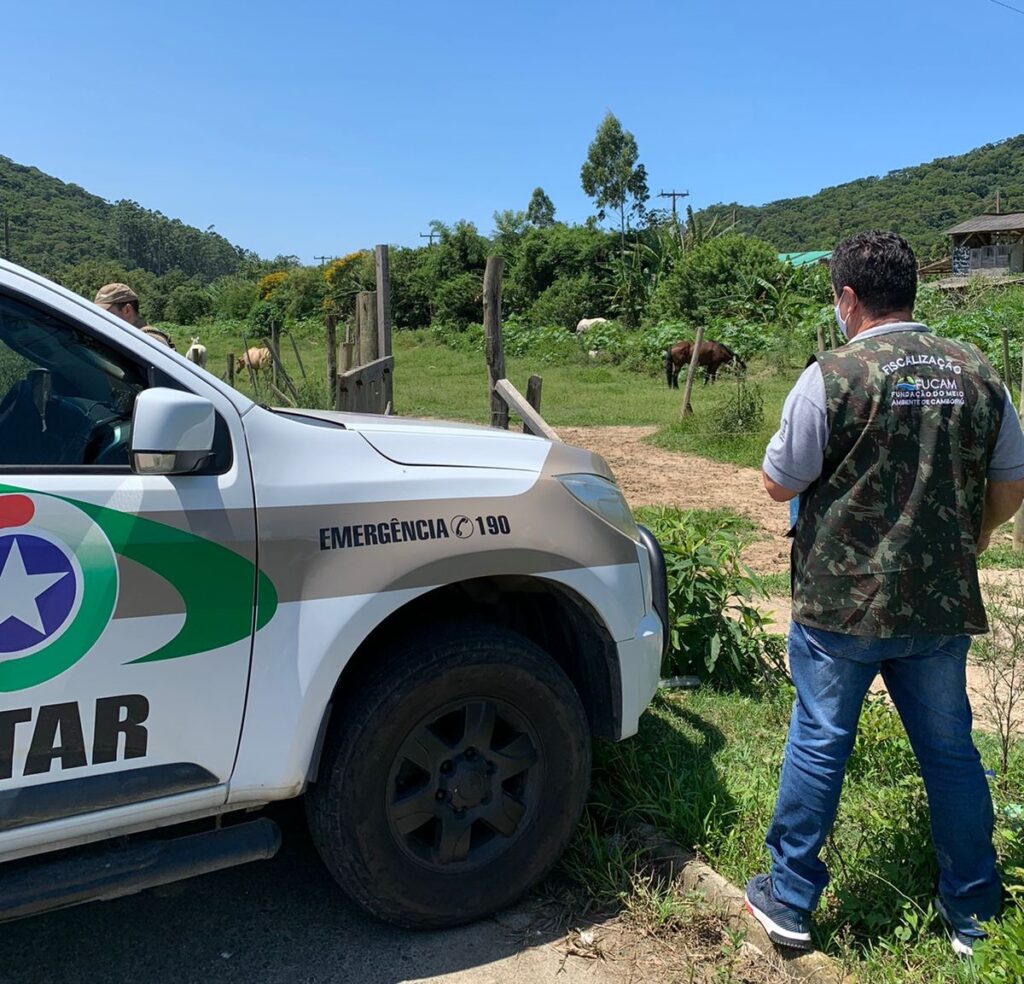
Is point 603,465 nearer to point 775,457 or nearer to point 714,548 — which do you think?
point 775,457

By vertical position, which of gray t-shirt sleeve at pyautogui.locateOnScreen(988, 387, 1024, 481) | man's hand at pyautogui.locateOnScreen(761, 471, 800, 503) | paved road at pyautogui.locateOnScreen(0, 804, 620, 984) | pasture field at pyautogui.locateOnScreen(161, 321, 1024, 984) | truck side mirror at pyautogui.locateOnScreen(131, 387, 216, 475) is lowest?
paved road at pyautogui.locateOnScreen(0, 804, 620, 984)

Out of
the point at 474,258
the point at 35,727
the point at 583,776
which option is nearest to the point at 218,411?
the point at 35,727

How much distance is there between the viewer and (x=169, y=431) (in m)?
2.02

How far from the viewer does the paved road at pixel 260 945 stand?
2520 millimetres

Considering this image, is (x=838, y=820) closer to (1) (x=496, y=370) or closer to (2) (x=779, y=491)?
(2) (x=779, y=491)

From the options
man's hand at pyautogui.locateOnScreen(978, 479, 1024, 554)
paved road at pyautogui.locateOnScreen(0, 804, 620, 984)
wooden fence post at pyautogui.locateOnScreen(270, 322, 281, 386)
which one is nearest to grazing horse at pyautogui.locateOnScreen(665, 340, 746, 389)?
wooden fence post at pyautogui.locateOnScreen(270, 322, 281, 386)

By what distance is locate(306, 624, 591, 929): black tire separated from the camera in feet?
8.16

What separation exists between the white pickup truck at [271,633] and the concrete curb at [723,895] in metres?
0.38

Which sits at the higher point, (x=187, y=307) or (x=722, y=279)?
(x=187, y=307)

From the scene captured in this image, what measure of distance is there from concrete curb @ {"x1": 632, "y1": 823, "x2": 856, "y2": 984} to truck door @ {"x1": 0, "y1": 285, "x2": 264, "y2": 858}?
1.49 m

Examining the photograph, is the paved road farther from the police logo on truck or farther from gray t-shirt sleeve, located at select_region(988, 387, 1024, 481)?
gray t-shirt sleeve, located at select_region(988, 387, 1024, 481)

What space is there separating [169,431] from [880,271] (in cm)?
181

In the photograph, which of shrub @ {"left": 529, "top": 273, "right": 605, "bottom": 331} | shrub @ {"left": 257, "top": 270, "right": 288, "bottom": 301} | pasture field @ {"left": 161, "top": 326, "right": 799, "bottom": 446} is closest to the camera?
pasture field @ {"left": 161, "top": 326, "right": 799, "bottom": 446}

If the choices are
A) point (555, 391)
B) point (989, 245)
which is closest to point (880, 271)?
point (555, 391)
